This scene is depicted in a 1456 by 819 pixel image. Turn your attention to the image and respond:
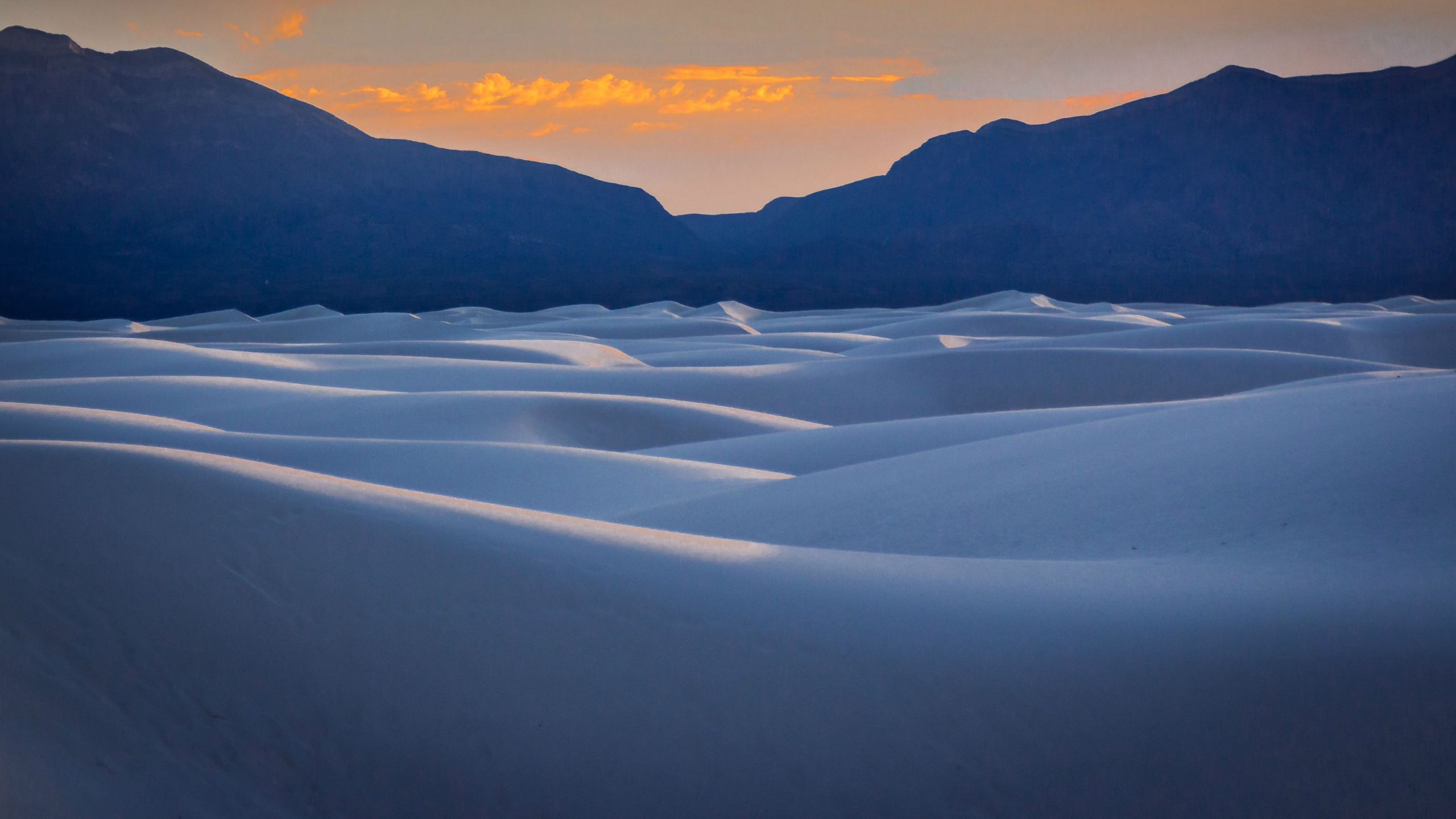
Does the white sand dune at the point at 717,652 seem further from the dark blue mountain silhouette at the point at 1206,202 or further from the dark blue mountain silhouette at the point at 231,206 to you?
the dark blue mountain silhouette at the point at 1206,202

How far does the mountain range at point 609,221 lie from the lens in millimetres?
70625

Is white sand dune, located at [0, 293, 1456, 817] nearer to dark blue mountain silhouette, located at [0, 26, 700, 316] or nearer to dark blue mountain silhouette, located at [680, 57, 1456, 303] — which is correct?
dark blue mountain silhouette, located at [0, 26, 700, 316]

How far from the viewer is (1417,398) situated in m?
3.39

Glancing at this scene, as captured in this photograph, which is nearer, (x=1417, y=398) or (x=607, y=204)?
(x=1417, y=398)

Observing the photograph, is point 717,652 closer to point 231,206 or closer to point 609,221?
point 231,206

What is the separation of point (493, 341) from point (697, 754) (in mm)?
14205

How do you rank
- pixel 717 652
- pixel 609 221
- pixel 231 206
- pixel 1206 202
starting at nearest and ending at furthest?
pixel 717 652, pixel 231 206, pixel 1206 202, pixel 609 221

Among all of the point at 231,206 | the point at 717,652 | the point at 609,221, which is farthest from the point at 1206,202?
the point at 717,652

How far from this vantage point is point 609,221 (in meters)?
106

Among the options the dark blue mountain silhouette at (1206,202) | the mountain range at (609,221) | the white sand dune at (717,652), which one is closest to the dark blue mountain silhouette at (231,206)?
the mountain range at (609,221)

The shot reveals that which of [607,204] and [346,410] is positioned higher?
[607,204]

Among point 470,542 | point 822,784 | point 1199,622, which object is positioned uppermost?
point 470,542

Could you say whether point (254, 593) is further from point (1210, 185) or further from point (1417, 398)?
point (1210, 185)

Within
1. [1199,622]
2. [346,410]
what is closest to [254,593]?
[1199,622]
